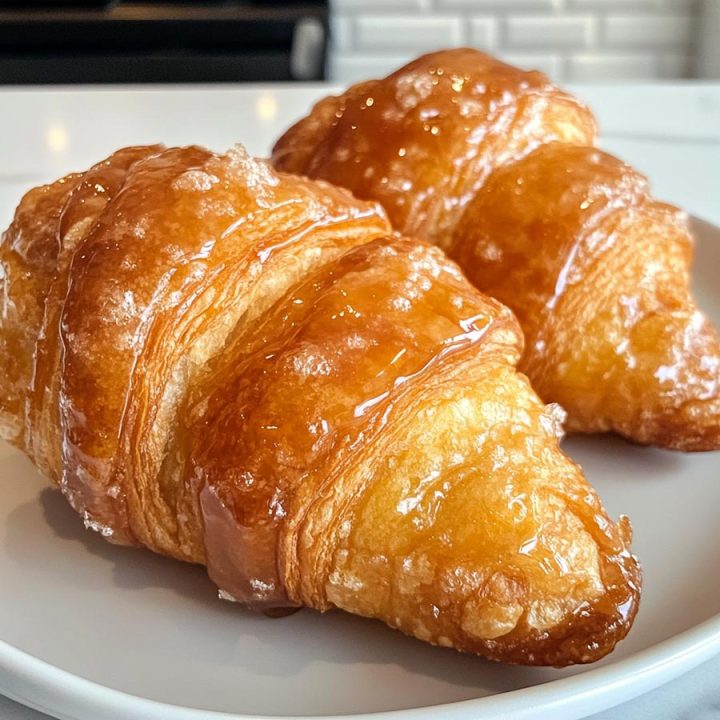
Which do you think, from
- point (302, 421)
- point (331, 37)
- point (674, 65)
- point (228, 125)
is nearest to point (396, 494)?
point (302, 421)

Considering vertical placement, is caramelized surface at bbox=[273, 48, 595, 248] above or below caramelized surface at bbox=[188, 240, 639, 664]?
above

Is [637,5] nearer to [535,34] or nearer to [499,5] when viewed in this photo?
[535,34]

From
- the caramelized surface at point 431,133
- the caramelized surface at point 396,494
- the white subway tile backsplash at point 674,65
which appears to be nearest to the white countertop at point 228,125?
the caramelized surface at point 431,133

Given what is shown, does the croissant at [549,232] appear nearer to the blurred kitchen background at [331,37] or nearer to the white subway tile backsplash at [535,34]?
the blurred kitchen background at [331,37]

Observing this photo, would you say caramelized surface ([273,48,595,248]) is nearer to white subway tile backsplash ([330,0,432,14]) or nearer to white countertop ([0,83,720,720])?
white countertop ([0,83,720,720])

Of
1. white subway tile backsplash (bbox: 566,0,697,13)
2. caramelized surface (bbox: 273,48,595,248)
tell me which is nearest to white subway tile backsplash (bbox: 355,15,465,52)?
white subway tile backsplash (bbox: 566,0,697,13)

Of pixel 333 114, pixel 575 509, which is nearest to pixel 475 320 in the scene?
pixel 575 509
